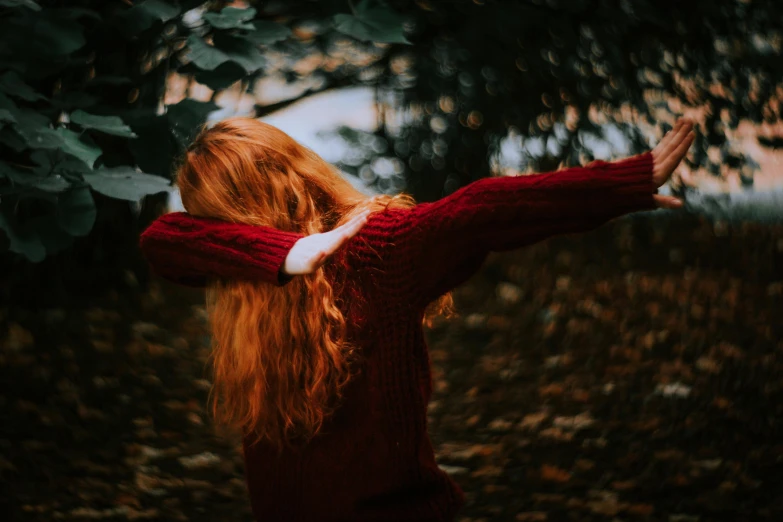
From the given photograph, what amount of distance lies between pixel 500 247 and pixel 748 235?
16.2 feet

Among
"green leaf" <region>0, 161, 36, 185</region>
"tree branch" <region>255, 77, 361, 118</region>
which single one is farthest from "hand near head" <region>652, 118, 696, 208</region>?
"tree branch" <region>255, 77, 361, 118</region>

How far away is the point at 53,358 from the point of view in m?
4.11

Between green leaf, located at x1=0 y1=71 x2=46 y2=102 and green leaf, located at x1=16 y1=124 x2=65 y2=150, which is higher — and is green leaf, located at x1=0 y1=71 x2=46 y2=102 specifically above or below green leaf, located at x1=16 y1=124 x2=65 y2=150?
above

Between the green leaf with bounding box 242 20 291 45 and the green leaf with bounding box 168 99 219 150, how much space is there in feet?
0.92

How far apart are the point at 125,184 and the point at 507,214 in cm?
129

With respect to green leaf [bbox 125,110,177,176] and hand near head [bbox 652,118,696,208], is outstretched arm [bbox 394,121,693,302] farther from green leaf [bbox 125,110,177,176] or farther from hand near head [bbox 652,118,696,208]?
green leaf [bbox 125,110,177,176]

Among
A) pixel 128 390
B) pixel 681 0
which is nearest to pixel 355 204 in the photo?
pixel 128 390

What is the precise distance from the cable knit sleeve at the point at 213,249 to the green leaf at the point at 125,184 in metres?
0.45

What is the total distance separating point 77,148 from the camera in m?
2.03

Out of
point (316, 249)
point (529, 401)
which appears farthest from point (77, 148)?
point (529, 401)

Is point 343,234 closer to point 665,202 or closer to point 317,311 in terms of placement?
point 317,311

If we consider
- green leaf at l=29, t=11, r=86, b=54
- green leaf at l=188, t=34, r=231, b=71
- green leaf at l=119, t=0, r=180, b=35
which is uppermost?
green leaf at l=119, t=0, r=180, b=35

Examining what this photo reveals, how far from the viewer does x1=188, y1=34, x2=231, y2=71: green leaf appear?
2191 mm

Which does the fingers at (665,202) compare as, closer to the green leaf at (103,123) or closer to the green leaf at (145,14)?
the green leaf at (103,123)
